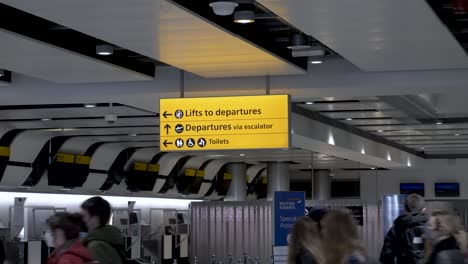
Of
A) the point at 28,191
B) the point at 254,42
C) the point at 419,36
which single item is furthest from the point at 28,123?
the point at 419,36

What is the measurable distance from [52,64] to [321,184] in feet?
78.6

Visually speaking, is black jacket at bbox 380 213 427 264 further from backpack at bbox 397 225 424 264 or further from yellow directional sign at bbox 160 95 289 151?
yellow directional sign at bbox 160 95 289 151

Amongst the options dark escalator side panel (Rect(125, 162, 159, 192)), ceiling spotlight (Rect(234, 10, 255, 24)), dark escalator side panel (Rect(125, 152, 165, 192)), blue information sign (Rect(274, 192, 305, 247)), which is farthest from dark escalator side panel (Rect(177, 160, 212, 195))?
ceiling spotlight (Rect(234, 10, 255, 24))

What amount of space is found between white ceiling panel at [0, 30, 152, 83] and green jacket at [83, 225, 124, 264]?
336 centimetres

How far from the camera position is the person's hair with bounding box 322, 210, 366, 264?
480 centimetres

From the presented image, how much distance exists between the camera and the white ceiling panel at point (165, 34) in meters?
8.31

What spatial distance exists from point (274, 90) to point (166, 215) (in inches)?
680

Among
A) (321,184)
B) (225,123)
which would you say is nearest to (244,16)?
(225,123)

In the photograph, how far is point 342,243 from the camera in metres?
4.81

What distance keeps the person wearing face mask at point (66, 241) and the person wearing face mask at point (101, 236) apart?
217mm

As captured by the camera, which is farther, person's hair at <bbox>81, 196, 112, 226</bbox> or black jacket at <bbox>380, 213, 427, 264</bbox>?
black jacket at <bbox>380, 213, 427, 264</bbox>

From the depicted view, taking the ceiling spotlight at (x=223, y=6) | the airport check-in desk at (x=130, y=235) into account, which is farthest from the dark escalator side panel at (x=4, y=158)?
the ceiling spotlight at (x=223, y=6)

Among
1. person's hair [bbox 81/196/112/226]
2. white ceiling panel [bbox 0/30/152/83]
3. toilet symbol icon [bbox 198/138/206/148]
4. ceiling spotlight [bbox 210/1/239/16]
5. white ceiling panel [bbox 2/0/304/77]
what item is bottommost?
person's hair [bbox 81/196/112/226]

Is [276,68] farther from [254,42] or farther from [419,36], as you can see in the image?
[419,36]
